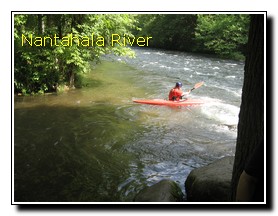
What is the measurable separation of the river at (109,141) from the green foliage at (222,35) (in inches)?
450

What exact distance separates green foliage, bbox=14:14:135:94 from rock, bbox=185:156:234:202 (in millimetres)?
5784

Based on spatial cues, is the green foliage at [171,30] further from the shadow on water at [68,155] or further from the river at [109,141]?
the shadow on water at [68,155]

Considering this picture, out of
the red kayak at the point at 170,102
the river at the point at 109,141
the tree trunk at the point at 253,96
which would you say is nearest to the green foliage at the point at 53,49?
the river at the point at 109,141

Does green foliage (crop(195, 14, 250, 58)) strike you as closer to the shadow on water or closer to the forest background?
A: the forest background

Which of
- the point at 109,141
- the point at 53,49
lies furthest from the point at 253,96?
the point at 53,49

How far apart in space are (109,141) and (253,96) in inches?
158

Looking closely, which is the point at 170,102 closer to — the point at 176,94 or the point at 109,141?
the point at 176,94

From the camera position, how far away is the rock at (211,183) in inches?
130

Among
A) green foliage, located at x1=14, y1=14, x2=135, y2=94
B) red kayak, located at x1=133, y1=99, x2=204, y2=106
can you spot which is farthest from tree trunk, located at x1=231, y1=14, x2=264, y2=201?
green foliage, located at x1=14, y1=14, x2=135, y2=94

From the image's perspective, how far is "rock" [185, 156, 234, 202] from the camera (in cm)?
331

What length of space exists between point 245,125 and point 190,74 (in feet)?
40.7

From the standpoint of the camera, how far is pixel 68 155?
5.32 m

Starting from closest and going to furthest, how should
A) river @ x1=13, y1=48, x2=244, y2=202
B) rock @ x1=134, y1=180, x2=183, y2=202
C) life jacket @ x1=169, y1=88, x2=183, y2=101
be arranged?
rock @ x1=134, y1=180, x2=183, y2=202, river @ x1=13, y1=48, x2=244, y2=202, life jacket @ x1=169, y1=88, x2=183, y2=101

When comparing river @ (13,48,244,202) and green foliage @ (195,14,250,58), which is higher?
green foliage @ (195,14,250,58)
